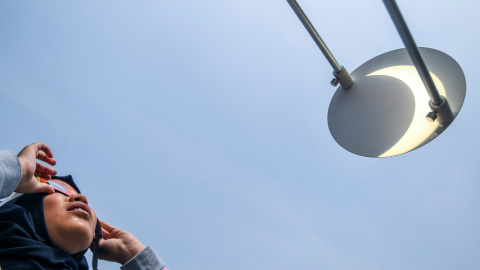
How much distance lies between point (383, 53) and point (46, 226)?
156 cm

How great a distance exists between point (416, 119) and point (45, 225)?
1.45 meters

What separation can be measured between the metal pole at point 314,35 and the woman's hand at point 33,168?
3.50ft

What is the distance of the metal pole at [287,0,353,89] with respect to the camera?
1.44 metres

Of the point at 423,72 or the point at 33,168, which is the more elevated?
the point at 423,72

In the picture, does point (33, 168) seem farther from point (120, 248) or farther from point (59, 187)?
point (120, 248)

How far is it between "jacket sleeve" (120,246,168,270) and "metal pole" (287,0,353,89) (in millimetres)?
1081

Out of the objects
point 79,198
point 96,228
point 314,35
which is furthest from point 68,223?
point 314,35

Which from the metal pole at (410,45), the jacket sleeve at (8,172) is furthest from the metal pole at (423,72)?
the jacket sleeve at (8,172)

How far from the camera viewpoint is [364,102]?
5.48 feet

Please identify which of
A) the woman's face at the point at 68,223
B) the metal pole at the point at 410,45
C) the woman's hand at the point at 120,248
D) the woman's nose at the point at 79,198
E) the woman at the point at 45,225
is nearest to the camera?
the metal pole at the point at 410,45

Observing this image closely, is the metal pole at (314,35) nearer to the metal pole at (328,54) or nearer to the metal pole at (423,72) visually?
the metal pole at (328,54)

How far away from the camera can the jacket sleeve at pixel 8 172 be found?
3.72 ft

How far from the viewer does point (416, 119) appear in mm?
1517

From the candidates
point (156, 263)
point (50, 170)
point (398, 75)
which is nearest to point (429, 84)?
point (398, 75)
